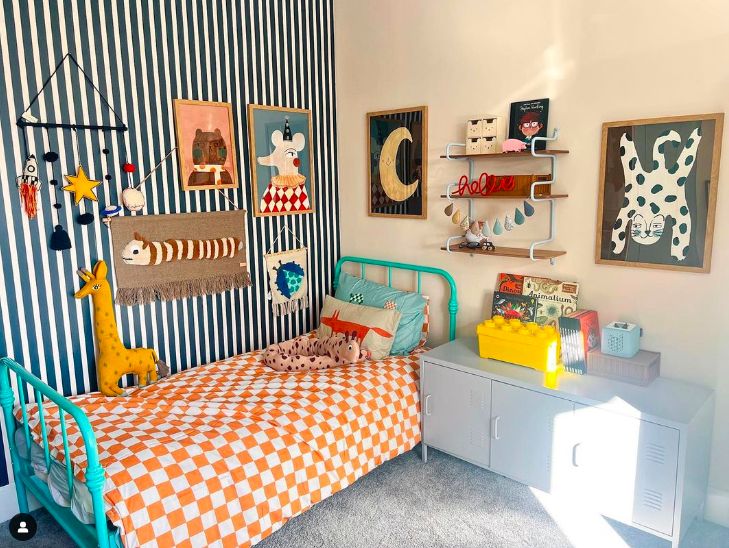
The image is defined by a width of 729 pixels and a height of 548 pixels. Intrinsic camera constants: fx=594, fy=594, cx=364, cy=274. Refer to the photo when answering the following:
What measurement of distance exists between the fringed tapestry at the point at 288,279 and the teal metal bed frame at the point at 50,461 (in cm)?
136

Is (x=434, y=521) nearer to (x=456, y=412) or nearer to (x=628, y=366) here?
(x=456, y=412)

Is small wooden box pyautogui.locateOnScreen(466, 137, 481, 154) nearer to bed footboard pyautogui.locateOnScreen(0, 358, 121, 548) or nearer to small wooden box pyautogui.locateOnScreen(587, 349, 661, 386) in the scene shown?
small wooden box pyautogui.locateOnScreen(587, 349, 661, 386)

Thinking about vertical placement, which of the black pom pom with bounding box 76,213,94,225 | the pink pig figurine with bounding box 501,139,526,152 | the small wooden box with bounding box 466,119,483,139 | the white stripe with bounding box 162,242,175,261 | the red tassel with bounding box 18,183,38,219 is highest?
the small wooden box with bounding box 466,119,483,139

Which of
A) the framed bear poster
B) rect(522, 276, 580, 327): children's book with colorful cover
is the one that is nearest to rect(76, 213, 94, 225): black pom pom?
the framed bear poster

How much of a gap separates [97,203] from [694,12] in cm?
264

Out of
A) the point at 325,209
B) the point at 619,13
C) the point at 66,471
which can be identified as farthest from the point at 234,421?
the point at 619,13

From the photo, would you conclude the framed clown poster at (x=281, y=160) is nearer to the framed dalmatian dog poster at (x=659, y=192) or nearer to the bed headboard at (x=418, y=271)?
the bed headboard at (x=418, y=271)

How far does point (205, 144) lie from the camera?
121 inches

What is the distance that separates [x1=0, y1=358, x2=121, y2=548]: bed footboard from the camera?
1835mm

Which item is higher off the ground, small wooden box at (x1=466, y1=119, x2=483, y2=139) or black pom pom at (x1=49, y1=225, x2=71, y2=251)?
small wooden box at (x1=466, y1=119, x2=483, y2=139)

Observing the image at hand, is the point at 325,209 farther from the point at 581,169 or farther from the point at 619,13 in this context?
the point at 619,13

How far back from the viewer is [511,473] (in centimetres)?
261

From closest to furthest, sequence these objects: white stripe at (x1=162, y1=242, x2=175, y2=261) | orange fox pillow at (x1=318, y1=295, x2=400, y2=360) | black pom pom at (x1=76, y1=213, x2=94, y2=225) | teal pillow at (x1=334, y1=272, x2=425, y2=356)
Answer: black pom pom at (x1=76, y1=213, x2=94, y2=225) → white stripe at (x1=162, y1=242, x2=175, y2=261) → orange fox pillow at (x1=318, y1=295, x2=400, y2=360) → teal pillow at (x1=334, y1=272, x2=425, y2=356)

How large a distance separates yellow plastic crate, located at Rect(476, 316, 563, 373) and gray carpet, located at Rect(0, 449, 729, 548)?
23.7 inches
